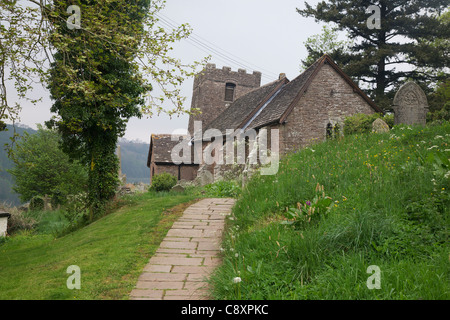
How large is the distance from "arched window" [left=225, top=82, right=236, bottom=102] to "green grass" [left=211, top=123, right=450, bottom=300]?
2696 centimetres

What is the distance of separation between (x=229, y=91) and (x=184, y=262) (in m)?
28.7

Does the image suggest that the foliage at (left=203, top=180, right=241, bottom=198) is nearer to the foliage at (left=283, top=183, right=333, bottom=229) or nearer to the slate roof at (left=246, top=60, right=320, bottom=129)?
the slate roof at (left=246, top=60, right=320, bottom=129)

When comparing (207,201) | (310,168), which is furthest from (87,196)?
(310,168)

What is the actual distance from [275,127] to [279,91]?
227 inches

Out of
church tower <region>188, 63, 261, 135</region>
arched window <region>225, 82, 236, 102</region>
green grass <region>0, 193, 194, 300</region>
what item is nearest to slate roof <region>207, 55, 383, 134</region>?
church tower <region>188, 63, 261, 135</region>

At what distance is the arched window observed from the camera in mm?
32441

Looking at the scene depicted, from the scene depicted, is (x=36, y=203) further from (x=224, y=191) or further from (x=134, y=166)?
(x=134, y=166)

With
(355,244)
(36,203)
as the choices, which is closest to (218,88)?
(36,203)

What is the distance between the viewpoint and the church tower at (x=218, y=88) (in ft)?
104

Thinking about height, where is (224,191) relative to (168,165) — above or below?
below

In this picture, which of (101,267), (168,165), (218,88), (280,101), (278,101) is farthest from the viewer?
(218,88)

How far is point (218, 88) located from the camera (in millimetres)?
32094

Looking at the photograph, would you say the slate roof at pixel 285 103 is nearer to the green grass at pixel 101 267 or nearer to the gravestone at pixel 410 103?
the gravestone at pixel 410 103
